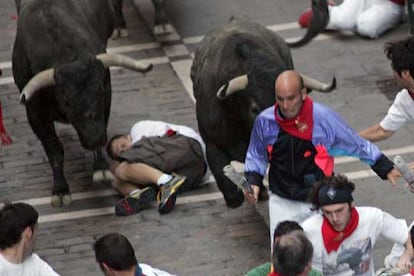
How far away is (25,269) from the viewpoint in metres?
8.37

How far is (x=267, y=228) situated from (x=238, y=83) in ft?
5.50

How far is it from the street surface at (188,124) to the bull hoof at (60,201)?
0.19 feet

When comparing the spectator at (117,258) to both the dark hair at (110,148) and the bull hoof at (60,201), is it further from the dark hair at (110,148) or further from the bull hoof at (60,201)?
the dark hair at (110,148)

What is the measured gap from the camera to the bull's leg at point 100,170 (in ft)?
42.2

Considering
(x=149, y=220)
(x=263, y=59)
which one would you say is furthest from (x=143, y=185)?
(x=263, y=59)

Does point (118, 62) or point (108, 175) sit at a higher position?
point (118, 62)

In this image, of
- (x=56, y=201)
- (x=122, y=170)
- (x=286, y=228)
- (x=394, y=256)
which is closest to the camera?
(x=286, y=228)

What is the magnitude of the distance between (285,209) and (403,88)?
4.48ft

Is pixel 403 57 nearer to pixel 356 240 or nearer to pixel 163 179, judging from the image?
pixel 356 240

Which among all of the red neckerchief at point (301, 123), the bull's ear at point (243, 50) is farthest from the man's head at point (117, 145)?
the red neckerchief at point (301, 123)

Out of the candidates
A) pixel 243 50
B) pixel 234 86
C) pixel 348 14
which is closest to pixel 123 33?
pixel 348 14

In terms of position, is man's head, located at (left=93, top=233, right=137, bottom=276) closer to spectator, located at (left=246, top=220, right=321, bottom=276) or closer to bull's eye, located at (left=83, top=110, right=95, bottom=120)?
spectator, located at (left=246, top=220, right=321, bottom=276)

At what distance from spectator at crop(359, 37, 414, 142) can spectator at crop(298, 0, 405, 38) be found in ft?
17.0

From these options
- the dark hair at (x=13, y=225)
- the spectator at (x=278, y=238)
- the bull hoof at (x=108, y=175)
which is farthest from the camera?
the bull hoof at (x=108, y=175)
